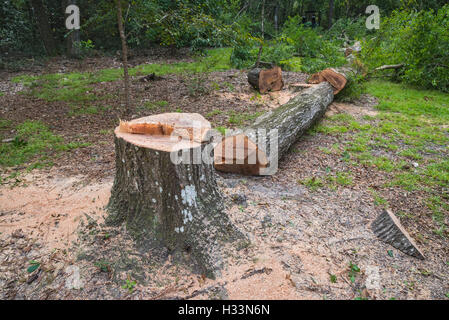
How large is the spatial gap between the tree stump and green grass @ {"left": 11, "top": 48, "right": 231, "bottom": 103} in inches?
199

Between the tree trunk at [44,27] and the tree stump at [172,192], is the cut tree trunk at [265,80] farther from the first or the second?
the tree trunk at [44,27]

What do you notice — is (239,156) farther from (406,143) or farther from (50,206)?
(406,143)

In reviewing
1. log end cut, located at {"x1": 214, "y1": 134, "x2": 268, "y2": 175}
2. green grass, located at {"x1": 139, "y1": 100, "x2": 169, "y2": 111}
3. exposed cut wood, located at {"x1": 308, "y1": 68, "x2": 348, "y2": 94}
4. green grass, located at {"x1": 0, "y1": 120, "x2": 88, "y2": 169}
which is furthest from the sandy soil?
exposed cut wood, located at {"x1": 308, "y1": 68, "x2": 348, "y2": 94}

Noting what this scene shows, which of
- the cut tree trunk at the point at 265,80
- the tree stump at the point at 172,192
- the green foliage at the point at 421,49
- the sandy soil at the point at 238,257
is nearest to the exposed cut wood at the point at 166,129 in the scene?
the tree stump at the point at 172,192

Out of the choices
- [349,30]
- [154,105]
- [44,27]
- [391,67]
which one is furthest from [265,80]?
[349,30]

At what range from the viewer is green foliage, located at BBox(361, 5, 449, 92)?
23.7ft

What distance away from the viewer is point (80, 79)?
26.5 feet

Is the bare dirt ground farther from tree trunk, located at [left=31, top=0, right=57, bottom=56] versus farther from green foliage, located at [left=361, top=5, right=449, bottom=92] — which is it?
tree trunk, located at [left=31, top=0, right=57, bottom=56]

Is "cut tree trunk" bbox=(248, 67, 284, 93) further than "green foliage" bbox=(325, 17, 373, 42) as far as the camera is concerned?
No

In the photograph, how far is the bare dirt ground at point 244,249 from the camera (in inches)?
77.5

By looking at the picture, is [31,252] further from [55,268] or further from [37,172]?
[37,172]

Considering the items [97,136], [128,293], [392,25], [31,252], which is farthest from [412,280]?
[392,25]

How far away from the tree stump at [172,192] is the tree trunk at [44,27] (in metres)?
11.1

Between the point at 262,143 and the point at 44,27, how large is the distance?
37.0 ft
